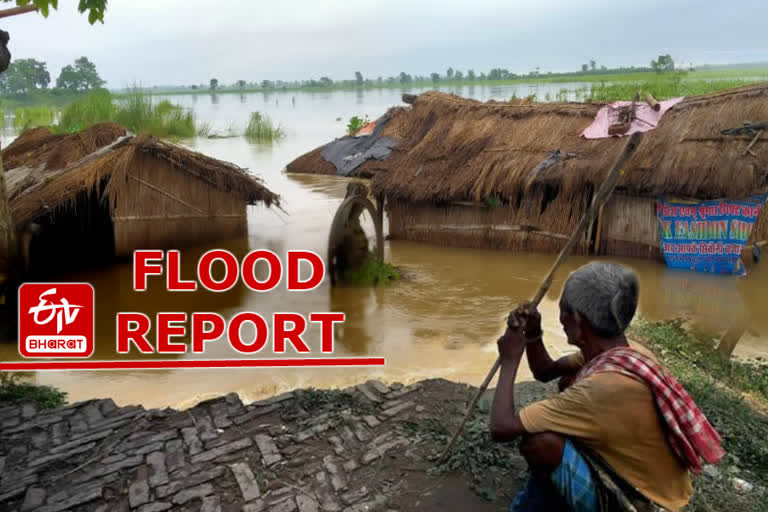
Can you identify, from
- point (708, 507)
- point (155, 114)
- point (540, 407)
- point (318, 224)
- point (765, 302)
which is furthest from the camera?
point (155, 114)

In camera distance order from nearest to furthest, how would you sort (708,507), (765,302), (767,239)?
(708,507)
(765,302)
(767,239)

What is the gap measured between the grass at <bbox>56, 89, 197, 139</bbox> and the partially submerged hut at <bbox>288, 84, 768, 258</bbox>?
→ 1487 centimetres

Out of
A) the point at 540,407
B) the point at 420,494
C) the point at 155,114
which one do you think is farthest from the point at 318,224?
the point at 155,114

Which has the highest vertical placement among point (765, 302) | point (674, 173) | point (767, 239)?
point (674, 173)

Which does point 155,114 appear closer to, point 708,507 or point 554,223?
point 554,223

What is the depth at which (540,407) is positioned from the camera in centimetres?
226

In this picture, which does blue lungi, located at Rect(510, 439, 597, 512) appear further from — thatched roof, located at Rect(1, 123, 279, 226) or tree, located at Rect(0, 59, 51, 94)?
tree, located at Rect(0, 59, 51, 94)

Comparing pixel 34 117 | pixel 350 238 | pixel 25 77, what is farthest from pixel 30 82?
pixel 350 238

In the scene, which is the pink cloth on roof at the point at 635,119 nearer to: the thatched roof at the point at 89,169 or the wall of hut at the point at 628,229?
the wall of hut at the point at 628,229

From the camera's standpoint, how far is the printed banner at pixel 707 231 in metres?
8.88

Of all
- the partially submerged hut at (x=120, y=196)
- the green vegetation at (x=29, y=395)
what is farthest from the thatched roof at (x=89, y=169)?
the green vegetation at (x=29, y=395)

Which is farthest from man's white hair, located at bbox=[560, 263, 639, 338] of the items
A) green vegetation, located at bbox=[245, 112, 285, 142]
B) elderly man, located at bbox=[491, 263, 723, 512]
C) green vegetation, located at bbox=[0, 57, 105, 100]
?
green vegetation, located at bbox=[0, 57, 105, 100]

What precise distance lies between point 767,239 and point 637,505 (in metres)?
9.34

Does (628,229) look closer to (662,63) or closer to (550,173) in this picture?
(550,173)
